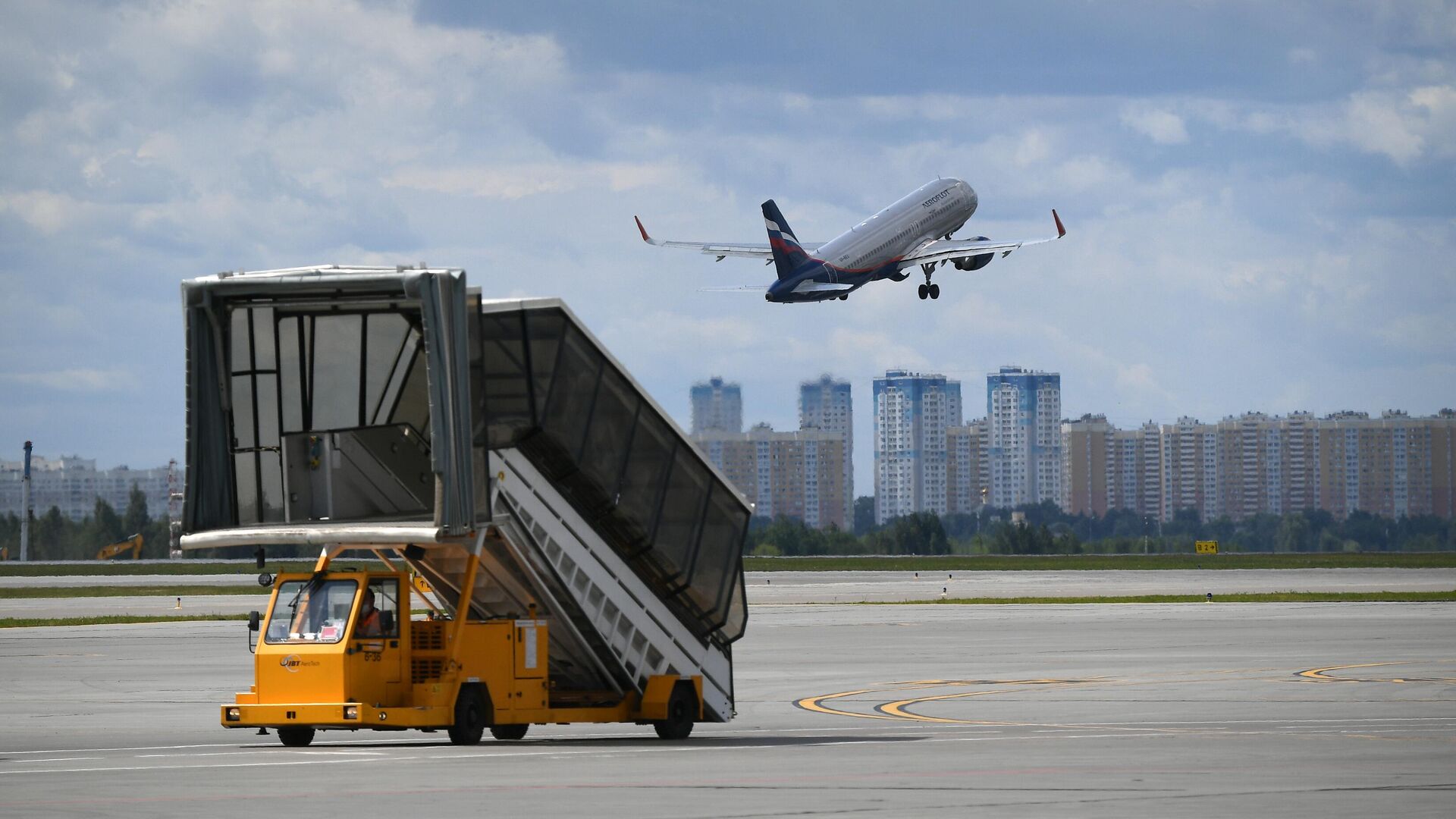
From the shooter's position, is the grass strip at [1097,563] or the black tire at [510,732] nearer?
the black tire at [510,732]

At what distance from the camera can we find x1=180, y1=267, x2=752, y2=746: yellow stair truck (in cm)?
2412

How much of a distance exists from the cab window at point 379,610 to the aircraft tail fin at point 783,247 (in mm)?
61600

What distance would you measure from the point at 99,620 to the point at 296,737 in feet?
152

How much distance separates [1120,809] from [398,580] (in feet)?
37.1

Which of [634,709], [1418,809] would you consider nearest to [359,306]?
[634,709]

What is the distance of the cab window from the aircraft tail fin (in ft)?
202

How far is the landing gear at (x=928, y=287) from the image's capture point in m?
90.5

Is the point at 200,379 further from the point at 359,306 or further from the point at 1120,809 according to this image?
the point at 1120,809

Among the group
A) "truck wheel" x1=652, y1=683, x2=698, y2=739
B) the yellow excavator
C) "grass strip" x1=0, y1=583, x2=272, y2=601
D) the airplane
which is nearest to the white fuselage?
the airplane

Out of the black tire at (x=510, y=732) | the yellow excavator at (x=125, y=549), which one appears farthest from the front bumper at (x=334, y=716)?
the yellow excavator at (x=125, y=549)

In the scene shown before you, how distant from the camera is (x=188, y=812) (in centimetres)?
1767

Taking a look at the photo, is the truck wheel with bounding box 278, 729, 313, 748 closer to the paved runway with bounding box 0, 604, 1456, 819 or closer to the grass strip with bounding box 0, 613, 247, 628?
the paved runway with bounding box 0, 604, 1456, 819

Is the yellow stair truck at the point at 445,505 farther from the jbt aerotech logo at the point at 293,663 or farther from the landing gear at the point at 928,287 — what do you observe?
the landing gear at the point at 928,287

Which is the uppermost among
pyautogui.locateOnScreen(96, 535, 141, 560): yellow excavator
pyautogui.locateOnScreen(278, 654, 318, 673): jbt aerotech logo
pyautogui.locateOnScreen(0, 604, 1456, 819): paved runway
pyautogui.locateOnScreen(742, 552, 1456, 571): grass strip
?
pyautogui.locateOnScreen(278, 654, 318, 673): jbt aerotech logo
